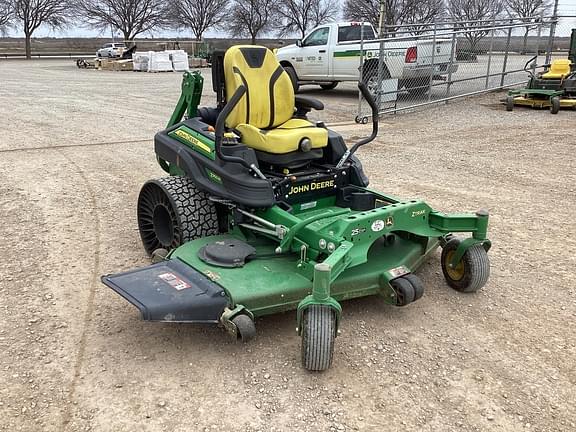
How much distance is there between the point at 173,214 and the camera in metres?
4.44

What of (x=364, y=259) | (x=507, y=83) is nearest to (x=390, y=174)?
(x=364, y=259)

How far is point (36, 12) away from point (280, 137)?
47.8 meters

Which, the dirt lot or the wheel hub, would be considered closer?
the dirt lot

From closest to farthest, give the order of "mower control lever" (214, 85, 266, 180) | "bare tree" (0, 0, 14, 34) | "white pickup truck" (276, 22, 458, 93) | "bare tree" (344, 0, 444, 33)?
"mower control lever" (214, 85, 266, 180)
"white pickup truck" (276, 22, 458, 93)
"bare tree" (344, 0, 444, 33)
"bare tree" (0, 0, 14, 34)

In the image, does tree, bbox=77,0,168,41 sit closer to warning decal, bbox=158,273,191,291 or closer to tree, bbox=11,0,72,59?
tree, bbox=11,0,72,59

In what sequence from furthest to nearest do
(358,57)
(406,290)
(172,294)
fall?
(358,57), (406,290), (172,294)

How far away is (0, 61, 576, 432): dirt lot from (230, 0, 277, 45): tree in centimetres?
4980

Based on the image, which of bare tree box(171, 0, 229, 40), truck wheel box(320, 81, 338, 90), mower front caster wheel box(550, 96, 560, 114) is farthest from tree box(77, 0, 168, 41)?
mower front caster wheel box(550, 96, 560, 114)

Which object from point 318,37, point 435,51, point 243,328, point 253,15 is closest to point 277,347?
point 243,328

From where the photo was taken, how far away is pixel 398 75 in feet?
43.0

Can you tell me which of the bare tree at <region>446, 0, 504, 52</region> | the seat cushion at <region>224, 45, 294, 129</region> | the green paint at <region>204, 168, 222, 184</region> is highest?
the bare tree at <region>446, 0, 504, 52</region>

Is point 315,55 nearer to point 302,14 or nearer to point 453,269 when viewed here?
point 453,269

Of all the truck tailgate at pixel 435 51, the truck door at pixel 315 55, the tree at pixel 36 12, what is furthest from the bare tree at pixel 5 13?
the truck tailgate at pixel 435 51

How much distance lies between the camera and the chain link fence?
1284 centimetres
